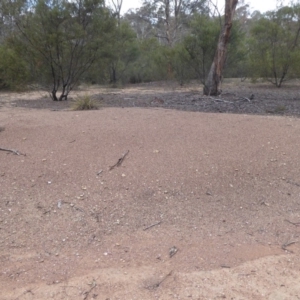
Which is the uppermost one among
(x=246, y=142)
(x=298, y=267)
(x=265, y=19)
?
(x=265, y=19)

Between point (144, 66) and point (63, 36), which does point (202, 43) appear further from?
Answer: point (144, 66)

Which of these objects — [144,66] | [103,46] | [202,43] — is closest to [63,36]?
[103,46]

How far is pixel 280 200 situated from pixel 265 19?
17.1 m

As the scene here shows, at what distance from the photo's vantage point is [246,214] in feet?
14.2

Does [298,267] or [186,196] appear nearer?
[298,267]

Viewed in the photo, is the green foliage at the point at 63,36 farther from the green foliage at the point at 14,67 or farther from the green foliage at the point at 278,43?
the green foliage at the point at 278,43

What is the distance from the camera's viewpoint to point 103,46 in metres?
13.9

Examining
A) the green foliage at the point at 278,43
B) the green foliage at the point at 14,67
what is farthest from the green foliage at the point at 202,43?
the green foliage at the point at 14,67

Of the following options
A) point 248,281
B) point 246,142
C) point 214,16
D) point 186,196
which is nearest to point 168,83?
point 214,16

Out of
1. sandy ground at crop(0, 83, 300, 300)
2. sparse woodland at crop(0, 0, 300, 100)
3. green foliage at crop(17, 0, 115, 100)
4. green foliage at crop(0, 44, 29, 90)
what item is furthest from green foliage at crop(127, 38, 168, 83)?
sandy ground at crop(0, 83, 300, 300)

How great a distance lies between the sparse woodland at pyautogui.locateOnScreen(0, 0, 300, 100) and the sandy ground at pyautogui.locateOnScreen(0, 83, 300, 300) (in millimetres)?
6906

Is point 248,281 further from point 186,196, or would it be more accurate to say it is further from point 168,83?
point 168,83

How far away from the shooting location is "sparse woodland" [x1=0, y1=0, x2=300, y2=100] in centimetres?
1290

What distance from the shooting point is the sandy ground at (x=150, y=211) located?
10.2 feet
